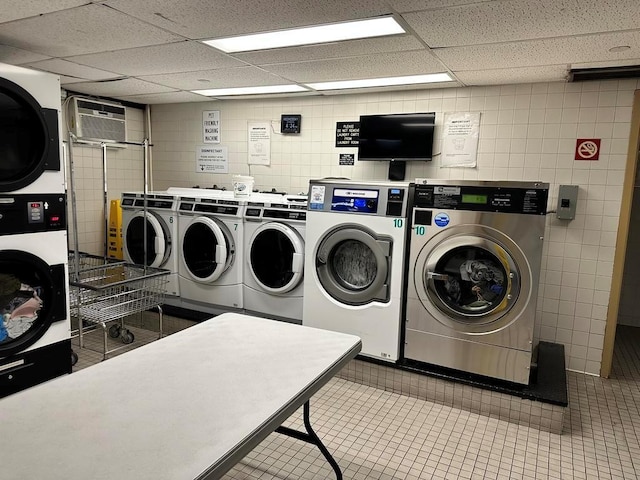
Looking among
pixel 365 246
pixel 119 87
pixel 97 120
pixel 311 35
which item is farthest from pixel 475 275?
pixel 97 120

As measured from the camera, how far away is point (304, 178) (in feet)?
15.3

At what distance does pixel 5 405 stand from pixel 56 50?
2.77 m

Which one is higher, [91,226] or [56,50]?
[56,50]

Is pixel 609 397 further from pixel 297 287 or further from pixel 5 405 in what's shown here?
pixel 5 405

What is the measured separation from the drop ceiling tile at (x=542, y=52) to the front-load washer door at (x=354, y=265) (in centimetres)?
132

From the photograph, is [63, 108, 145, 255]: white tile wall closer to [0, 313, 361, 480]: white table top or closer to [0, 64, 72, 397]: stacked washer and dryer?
[0, 64, 72, 397]: stacked washer and dryer

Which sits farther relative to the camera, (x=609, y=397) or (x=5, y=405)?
(x=609, y=397)

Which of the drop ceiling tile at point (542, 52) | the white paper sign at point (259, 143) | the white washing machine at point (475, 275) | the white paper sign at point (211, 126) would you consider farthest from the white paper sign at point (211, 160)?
the drop ceiling tile at point (542, 52)

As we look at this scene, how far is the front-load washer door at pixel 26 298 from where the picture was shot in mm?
2652

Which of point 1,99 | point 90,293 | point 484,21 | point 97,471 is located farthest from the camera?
point 90,293

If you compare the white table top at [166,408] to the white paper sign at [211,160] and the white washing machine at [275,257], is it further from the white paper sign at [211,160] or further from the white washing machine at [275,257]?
the white paper sign at [211,160]

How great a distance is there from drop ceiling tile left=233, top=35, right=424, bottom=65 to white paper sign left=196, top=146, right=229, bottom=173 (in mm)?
2018

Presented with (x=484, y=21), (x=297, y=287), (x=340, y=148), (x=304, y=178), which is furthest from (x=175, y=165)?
(x=484, y=21)

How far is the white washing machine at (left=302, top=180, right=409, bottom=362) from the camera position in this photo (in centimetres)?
314
